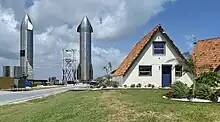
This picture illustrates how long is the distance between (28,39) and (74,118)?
3190 inches

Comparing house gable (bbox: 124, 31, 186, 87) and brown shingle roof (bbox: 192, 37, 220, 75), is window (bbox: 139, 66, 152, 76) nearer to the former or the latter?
house gable (bbox: 124, 31, 186, 87)

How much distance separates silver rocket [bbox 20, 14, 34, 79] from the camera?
3546 inches

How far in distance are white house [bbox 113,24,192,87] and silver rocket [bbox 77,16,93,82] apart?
54388 mm

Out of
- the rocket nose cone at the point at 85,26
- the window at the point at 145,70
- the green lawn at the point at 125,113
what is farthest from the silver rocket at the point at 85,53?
the green lawn at the point at 125,113

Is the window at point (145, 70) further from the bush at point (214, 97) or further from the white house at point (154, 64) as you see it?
the bush at point (214, 97)

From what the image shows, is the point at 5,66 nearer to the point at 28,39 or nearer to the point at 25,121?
the point at 28,39

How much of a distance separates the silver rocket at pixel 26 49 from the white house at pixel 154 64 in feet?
177

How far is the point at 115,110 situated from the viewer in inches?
540

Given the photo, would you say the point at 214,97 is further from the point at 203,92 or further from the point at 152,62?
the point at 152,62

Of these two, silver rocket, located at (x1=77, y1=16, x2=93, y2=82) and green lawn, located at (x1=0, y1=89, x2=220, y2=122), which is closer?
green lawn, located at (x1=0, y1=89, x2=220, y2=122)

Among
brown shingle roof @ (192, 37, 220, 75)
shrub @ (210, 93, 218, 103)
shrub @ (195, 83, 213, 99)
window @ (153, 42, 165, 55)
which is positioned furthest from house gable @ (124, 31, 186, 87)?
shrub @ (210, 93, 218, 103)

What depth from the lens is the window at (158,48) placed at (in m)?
39.4

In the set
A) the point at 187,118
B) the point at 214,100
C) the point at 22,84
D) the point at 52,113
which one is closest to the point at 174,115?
the point at 187,118

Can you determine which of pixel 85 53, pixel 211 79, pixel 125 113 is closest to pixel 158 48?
pixel 211 79
